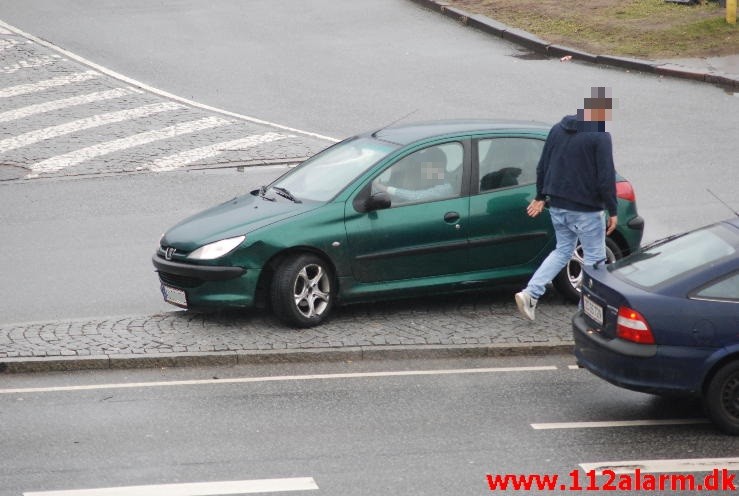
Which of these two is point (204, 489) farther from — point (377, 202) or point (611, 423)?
point (377, 202)

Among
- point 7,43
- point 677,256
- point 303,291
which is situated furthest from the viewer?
point 7,43

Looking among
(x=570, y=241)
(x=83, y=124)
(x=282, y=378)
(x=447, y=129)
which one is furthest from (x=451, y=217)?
(x=83, y=124)

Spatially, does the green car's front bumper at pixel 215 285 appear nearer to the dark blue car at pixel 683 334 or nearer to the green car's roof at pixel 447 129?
the green car's roof at pixel 447 129

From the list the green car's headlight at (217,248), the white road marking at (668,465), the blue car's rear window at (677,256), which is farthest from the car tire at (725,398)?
the green car's headlight at (217,248)

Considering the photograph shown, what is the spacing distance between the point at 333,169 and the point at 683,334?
4209 millimetres

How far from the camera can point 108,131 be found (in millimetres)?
18859

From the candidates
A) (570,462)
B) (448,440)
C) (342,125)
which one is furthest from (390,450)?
(342,125)

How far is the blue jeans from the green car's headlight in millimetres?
2459

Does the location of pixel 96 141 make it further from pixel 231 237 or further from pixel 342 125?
pixel 231 237

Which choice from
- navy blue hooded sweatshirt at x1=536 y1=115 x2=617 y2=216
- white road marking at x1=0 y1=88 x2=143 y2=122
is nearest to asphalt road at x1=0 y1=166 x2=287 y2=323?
navy blue hooded sweatshirt at x1=536 y1=115 x2=617 y2=216

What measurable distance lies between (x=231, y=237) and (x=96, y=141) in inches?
329

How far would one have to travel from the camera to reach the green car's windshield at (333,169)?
1106cm

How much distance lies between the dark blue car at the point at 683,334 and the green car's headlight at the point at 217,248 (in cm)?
339

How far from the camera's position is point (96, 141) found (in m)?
18.3
